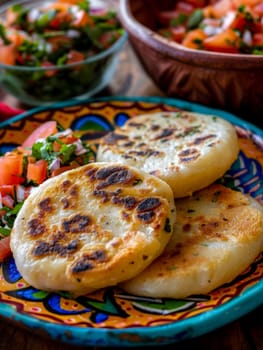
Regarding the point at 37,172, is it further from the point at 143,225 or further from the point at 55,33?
the point at 55,33

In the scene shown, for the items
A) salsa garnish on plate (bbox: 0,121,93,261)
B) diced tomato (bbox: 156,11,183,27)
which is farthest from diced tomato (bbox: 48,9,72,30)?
salsa garnish on plate (bbox: 0,121,93,261)

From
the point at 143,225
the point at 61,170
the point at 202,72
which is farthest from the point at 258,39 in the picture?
the point at 143,225

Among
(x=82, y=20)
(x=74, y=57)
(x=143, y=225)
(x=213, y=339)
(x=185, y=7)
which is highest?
(x=143, y=225)

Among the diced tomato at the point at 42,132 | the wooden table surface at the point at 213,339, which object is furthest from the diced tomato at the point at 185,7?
the wooden table surface at the point at 213,339

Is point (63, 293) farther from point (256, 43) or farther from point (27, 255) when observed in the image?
point (256, 43)

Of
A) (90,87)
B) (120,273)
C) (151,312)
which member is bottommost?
(90,87)

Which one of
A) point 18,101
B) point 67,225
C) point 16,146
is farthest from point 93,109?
point 67,225
